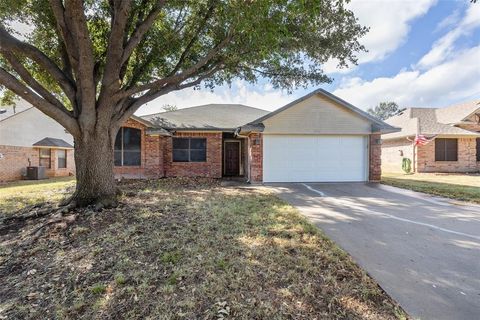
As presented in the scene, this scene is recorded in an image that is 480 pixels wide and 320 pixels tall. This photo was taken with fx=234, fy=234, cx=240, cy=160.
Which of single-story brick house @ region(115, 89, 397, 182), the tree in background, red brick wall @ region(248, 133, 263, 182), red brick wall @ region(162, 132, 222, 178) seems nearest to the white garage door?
single-story brick house @ region(115, 89, 397, 182)

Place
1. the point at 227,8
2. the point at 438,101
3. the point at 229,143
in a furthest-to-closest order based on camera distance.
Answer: the point at 438,101
the point at 229,143
the point at 227,8

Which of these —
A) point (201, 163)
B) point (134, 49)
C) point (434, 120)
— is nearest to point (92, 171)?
point (134, 49)

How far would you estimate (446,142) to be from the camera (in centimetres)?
1706

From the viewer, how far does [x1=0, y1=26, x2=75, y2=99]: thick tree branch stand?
5.34 meters

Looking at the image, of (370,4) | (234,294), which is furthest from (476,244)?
(370,4)

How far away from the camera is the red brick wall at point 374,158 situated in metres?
11.4

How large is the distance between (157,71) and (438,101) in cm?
3949

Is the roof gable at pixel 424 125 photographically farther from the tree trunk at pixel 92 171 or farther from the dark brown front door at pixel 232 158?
the tree trunk at pixel 92 171

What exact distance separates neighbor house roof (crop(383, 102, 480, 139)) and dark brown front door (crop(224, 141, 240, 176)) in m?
12.7

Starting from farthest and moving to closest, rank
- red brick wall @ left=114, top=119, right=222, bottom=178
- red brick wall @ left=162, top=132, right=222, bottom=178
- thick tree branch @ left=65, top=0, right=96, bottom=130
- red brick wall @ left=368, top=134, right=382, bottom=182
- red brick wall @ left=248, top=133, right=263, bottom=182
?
1. red brick wall @ left=162, top=132, right=222, bottom=178
2. red brick wall @ left=114, top=119, right=222, bottom=178
3. red brick wall @ left=368, top=134, right=382, bottom=182
4. red brick wall @ left=248, top=133, right=263, bottom=182
5. thick tree branch @ left=65, top=0, right=96, bottom=130

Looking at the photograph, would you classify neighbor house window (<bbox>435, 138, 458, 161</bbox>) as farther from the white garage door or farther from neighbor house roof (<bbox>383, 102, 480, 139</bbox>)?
the white garage door

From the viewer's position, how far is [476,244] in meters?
4.13

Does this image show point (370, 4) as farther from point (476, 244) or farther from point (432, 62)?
point (432, 62)

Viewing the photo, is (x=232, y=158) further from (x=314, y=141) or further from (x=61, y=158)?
(x=61, y=158)
